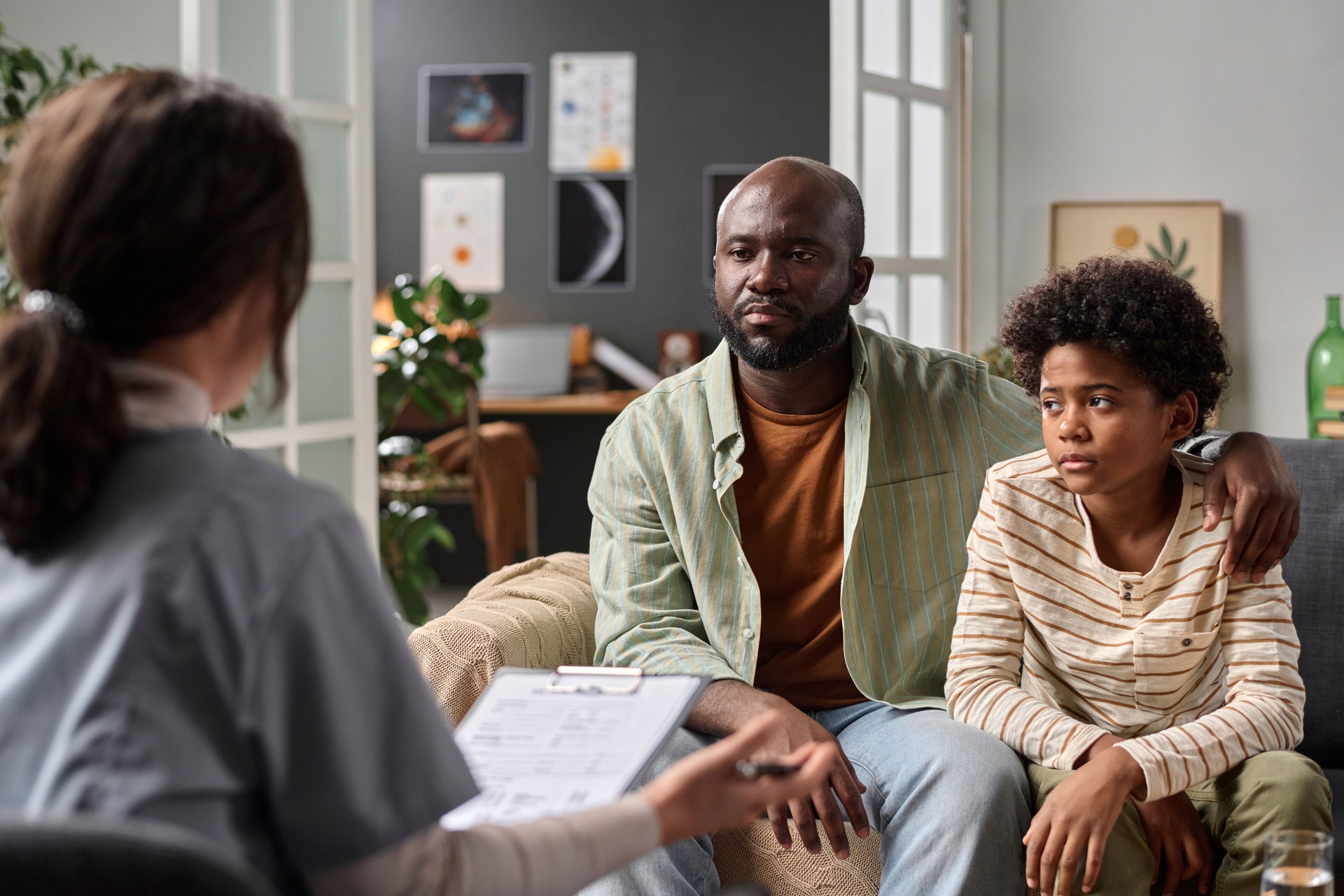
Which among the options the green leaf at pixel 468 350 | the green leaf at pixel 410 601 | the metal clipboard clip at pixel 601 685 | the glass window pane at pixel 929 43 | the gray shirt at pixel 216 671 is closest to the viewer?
the gray shirt at pixel 216 671

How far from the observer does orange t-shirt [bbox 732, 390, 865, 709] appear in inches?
73.5

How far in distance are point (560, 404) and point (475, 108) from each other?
166 centimetres

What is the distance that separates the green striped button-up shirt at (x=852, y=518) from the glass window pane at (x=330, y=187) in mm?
1358

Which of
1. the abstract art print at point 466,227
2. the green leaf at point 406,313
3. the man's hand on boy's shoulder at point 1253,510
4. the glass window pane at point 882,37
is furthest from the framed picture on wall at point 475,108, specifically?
the man's hand on boy's shoulder at point 1253,510

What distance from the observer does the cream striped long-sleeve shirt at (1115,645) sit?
1.45 m

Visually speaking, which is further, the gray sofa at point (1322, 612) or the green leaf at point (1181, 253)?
the green leaf at point (1181, 253)

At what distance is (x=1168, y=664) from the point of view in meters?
1.52

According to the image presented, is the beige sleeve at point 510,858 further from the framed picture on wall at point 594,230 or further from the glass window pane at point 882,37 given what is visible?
the framed picture on wall at point 594,230

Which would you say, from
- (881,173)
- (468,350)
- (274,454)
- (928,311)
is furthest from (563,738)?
(468,350)

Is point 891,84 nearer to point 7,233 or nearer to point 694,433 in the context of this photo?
point 694,433

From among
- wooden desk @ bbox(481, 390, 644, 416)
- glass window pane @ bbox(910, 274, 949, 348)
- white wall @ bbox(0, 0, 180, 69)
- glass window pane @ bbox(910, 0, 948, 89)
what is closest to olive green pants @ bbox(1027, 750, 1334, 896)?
glass window pane @ bbox(910, 274, 949, 348)

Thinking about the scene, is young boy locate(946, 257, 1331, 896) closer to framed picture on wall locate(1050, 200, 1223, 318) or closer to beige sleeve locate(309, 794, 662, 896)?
beige sleeve locate(309, 794, 662, 896)

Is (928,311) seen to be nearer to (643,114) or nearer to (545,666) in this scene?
(545,666)

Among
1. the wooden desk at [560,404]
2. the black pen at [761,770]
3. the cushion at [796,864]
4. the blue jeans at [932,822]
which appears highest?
the wooden desk at [560,404]
